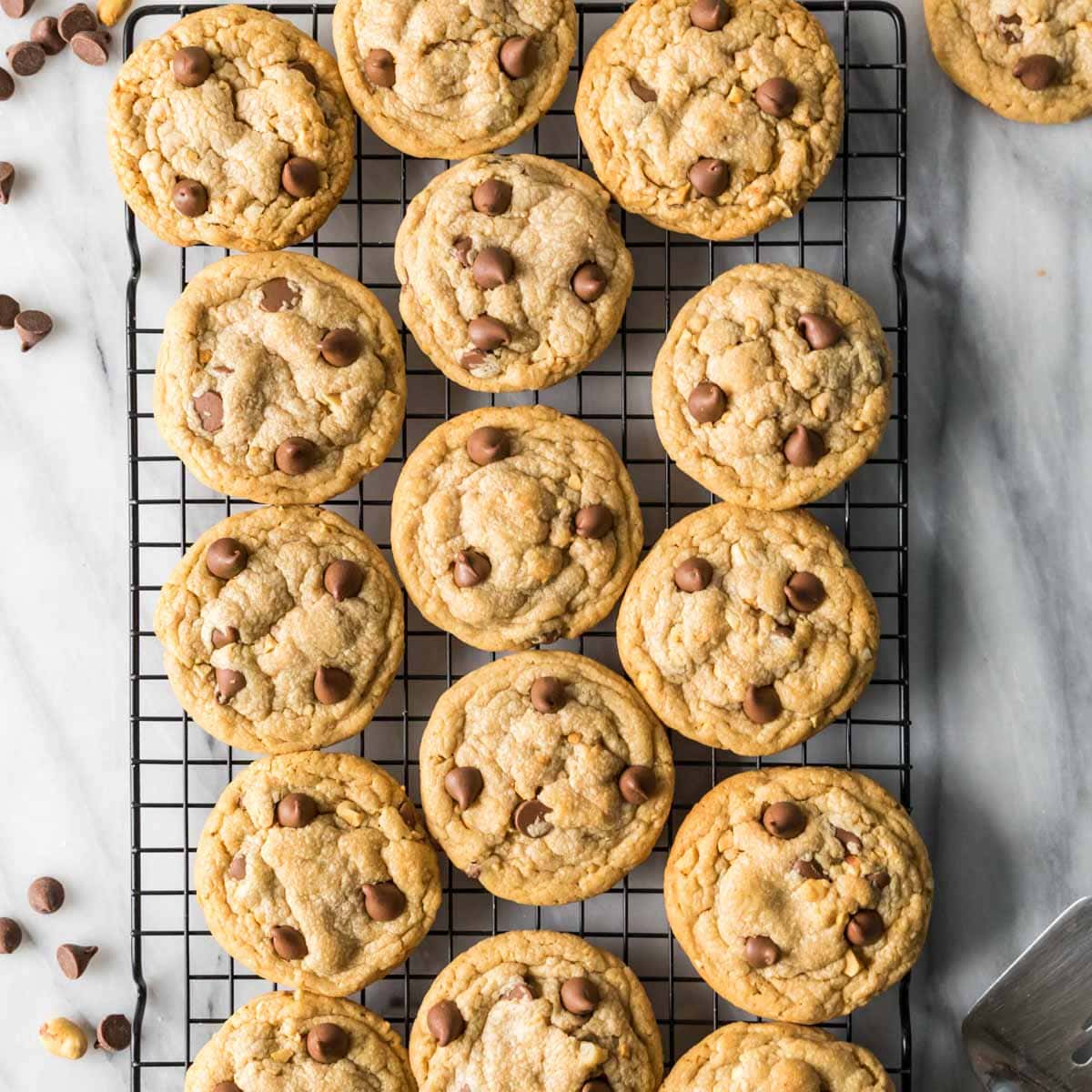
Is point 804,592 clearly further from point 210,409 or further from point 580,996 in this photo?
point 210,409

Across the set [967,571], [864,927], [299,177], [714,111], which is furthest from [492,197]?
[864,927]

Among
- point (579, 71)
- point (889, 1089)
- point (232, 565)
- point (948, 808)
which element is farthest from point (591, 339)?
point (889, 1089)

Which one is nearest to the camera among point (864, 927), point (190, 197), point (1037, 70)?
point (864, 927)

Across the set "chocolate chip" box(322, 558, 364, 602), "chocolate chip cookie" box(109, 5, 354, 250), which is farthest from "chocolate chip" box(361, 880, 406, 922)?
"chocolate chip cookie" box(109, 5, 354, 250)

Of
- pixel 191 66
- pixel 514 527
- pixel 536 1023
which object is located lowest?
pixel 536 1023

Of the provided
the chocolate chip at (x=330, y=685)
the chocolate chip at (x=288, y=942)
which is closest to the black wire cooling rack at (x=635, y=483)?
the chocolate chip at (x=330, y=685)
